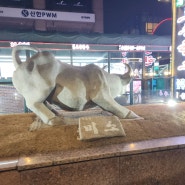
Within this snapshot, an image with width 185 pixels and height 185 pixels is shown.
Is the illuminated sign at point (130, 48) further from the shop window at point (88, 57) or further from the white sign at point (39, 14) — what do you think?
the white sign at point (39, 14)

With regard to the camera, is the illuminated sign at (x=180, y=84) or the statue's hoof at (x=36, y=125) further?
the illuminated sign at (x=180, y=84)

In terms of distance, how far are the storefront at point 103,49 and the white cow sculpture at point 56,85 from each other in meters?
3.19

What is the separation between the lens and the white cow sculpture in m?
2.98

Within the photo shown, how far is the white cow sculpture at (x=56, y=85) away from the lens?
298cm

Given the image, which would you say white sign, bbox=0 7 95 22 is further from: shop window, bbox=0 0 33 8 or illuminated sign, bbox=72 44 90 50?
illuminated sign, bbox=72 44 90 50

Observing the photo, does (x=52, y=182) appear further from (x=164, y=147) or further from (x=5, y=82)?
(x=5, y=82)

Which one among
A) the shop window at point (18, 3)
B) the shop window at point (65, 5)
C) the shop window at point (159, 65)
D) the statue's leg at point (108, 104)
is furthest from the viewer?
the shop window at point (159, 65)

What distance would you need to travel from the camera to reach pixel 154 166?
8.37 ft

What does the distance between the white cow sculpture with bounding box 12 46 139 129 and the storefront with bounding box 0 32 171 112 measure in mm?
3193

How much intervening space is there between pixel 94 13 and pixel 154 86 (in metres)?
6.36

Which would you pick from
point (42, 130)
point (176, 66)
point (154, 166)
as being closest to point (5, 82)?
point (42, 130)

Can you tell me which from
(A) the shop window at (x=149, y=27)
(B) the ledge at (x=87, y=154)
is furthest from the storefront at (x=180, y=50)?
(A) the shop window at (x=149, y=27)

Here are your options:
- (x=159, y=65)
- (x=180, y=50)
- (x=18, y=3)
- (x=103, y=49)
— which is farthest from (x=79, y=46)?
(x=159, y=65)

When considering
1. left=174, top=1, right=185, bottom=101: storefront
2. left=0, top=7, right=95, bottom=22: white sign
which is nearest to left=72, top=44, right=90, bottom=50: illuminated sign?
left=174, top=1, right=185, bottom=101: storefront
